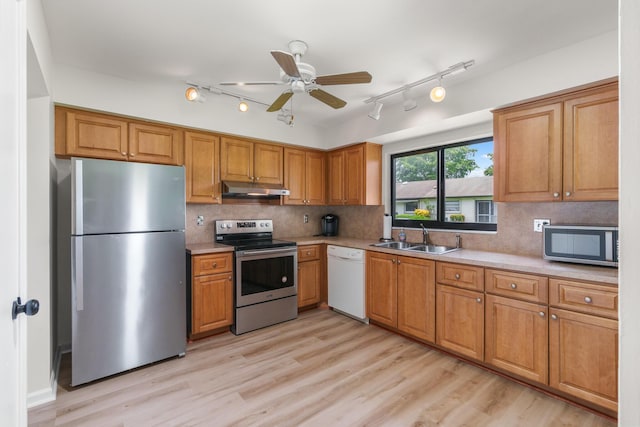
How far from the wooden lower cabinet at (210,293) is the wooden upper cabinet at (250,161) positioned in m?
0.97

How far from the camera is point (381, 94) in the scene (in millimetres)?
3074

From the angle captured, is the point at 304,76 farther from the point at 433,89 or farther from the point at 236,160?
the point at 236,160

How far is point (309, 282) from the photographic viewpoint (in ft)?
12.5

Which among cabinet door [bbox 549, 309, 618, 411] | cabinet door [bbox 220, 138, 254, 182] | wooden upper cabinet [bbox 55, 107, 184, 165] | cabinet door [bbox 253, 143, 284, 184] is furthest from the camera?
cabinet door [bbox 253, 143, 284, 184]

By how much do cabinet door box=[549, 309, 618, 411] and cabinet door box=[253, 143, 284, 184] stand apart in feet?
9.97

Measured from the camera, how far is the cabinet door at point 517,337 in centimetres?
212

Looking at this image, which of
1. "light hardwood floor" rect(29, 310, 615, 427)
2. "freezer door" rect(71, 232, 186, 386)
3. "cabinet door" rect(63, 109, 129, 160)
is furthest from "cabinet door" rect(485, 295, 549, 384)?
"cabinet door" rect(63, 109, 129, 160)

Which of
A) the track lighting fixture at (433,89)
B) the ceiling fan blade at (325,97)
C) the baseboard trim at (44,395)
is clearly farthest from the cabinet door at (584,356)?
the baseboard trim at (44,395)

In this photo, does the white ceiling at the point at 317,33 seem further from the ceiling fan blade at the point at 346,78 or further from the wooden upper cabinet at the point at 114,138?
the wooden upper cabinet at the point at 114,138

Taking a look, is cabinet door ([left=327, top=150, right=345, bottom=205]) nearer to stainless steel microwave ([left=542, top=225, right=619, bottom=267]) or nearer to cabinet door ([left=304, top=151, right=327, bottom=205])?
cabinet door ([left=304, top=151, right=327, bottom=205])
